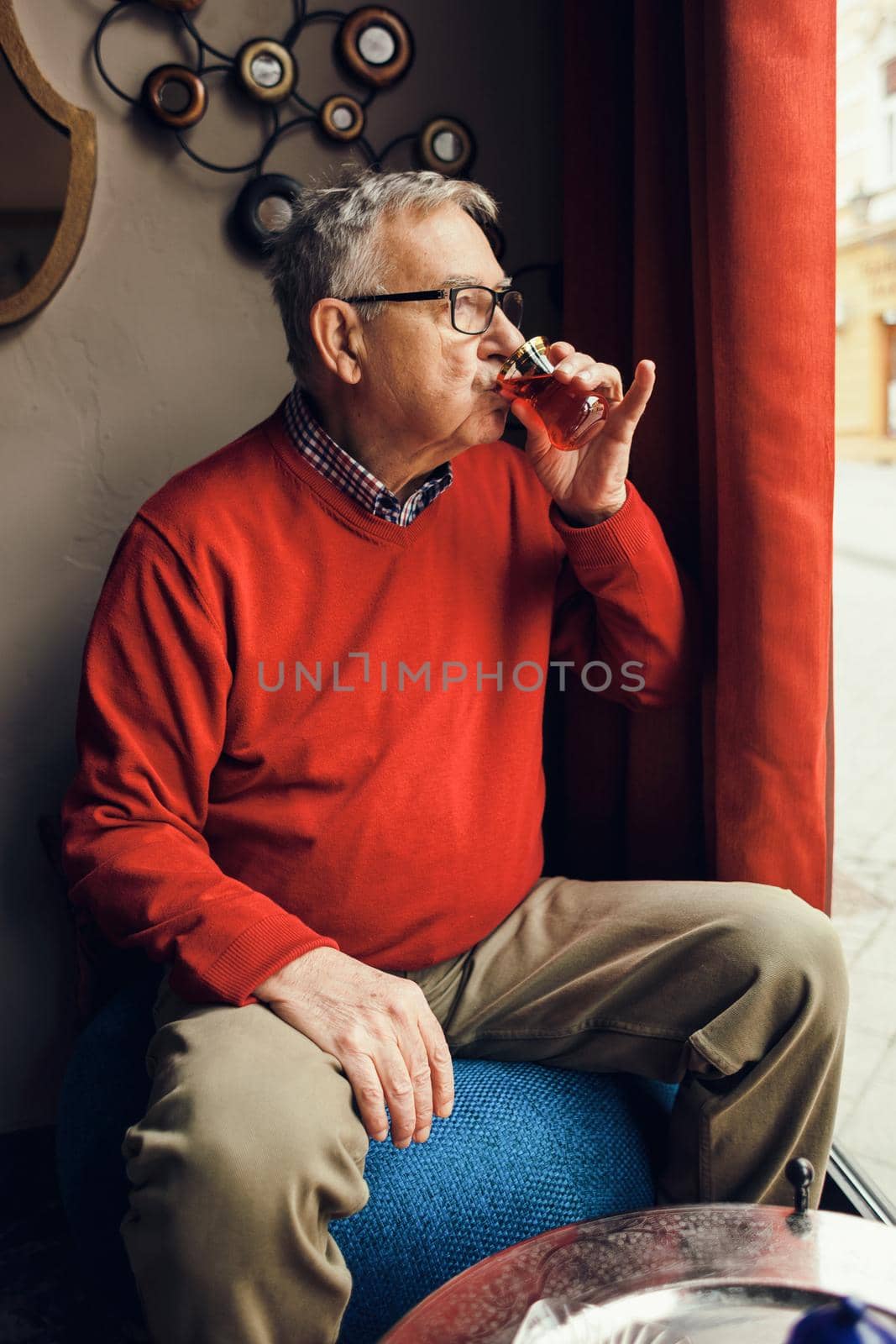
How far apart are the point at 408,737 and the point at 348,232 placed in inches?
27.5

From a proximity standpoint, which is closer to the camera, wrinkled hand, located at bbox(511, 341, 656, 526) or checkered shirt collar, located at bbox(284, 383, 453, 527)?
→ wrinkled hand, located at bbox(511, 341, 656, 526)

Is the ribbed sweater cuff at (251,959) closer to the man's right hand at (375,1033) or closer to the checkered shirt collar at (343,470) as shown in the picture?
the man's right hand at (375,1033)

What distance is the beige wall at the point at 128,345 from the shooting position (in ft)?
5.87

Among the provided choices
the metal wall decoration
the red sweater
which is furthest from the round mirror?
the red sweater

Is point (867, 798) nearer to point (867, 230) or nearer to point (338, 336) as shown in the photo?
point (867, 230)

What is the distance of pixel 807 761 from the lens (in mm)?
1351

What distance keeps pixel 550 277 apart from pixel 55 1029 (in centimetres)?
168

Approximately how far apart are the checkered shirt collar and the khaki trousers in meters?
0.61

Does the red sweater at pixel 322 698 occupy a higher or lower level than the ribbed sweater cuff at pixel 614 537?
lower

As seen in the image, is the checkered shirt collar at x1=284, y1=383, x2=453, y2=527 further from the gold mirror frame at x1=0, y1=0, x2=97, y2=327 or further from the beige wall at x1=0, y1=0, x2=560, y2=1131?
the gold mirror frame at x1=0, y1=0, x2=97, y2=327

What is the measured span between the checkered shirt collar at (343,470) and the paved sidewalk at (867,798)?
25.0 inches

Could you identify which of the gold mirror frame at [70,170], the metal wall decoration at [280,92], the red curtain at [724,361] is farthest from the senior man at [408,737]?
the gold mirror frame at [70,170]

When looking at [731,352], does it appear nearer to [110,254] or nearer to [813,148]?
[813,148]

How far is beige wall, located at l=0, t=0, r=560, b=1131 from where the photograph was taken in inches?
70.5
